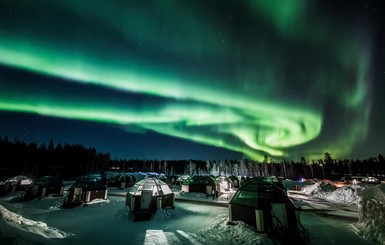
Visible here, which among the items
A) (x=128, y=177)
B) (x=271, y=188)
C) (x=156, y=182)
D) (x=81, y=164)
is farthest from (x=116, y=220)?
(x=81, y=164)

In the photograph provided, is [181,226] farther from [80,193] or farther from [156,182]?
[80,193]

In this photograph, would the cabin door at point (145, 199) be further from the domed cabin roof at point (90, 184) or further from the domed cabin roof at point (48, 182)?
the domed cabin roof at point (48, 182)

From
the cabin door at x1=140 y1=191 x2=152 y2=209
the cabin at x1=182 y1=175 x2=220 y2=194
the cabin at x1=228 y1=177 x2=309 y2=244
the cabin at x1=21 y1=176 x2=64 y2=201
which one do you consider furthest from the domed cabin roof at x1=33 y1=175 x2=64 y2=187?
the cabin at x1=228 y1=177 x2=309 y2=244

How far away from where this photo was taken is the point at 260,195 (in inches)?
663

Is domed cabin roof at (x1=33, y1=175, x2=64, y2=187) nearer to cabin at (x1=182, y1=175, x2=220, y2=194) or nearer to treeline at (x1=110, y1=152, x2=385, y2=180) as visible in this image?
cabin at (x1=182, y1=175, x2=220, y2=194)

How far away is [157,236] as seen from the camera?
1539cm

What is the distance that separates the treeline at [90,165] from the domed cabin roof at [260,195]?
9179 centimetres

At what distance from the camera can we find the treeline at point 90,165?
78.6 meters

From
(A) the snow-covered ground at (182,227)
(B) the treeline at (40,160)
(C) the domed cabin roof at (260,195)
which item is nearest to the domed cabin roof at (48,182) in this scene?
(A) the snow-covered ground at (182,227)

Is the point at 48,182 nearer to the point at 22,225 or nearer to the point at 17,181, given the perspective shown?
the point at 17,181

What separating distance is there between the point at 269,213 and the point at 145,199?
48.6 feet

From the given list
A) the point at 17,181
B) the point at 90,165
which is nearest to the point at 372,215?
the point at 17,181

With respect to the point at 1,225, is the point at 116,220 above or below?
below

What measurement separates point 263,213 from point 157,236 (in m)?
9.14
